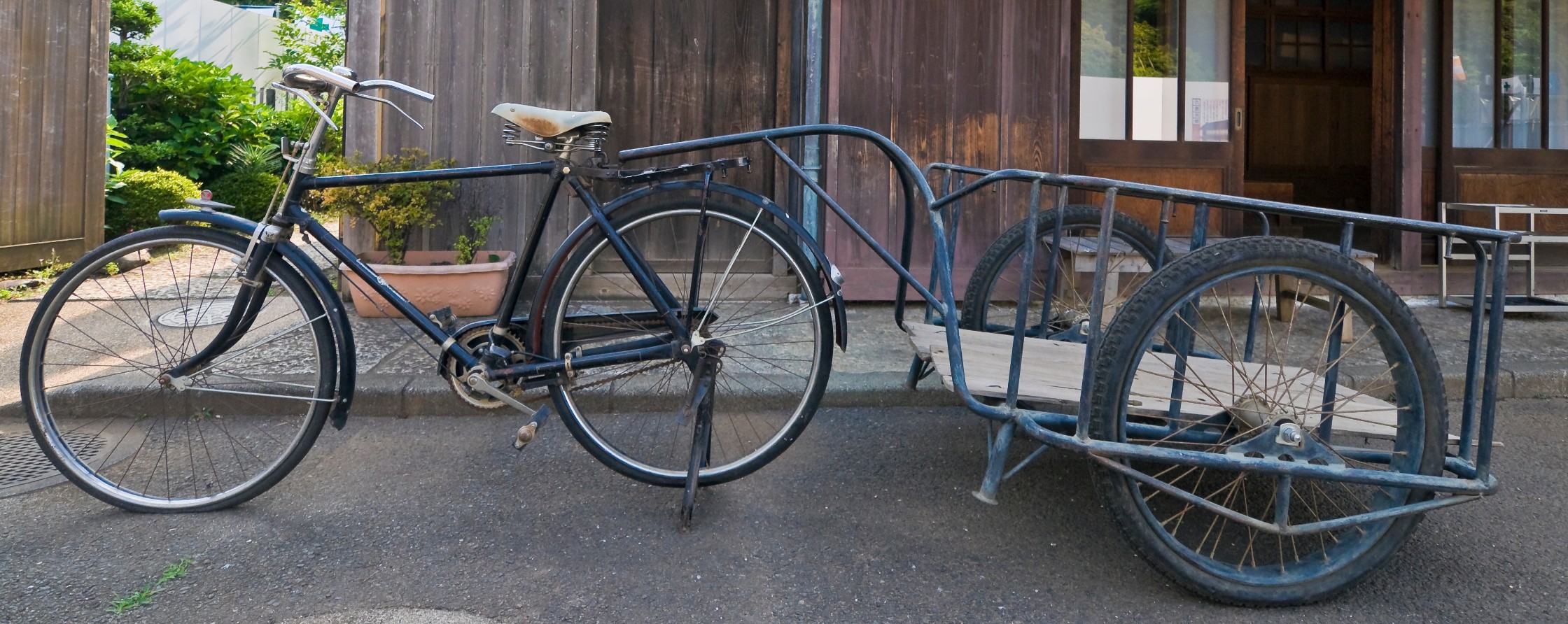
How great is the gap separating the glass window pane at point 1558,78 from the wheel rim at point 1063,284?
394 centimetres

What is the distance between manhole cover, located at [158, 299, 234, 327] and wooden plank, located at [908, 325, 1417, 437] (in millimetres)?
2104

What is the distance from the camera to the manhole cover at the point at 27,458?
3.21m

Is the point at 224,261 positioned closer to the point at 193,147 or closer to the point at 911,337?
the point at 911,337

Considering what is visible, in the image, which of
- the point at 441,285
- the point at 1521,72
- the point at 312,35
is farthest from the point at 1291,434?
the point at 312,35

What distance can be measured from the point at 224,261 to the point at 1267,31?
1019 cm

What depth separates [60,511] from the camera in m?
2.98

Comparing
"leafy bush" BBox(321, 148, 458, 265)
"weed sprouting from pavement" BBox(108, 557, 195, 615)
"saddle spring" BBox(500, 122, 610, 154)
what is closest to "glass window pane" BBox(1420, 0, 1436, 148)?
"saddle spring" BBox(500, 122, 610, 154)

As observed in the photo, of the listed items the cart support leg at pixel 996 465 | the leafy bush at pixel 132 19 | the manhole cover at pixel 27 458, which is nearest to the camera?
the cart support leg at pixel 996 465

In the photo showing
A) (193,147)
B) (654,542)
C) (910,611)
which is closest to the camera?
(910,611)

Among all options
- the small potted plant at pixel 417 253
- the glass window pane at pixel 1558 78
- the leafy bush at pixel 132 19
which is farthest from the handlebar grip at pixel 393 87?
the leafy bush at pixel 132 19

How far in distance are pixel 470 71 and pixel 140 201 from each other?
407 cm

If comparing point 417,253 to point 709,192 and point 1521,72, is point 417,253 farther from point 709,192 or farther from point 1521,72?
point 1521,72

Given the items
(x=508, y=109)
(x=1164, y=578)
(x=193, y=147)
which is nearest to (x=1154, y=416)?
(x=1164, y=578)

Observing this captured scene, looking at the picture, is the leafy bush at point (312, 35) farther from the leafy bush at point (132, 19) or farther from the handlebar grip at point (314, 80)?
the handlebar grip at point (314, 80)
